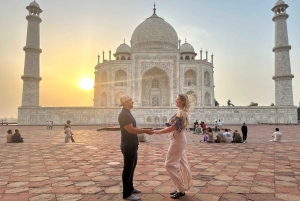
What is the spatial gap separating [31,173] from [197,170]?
9.34 ft

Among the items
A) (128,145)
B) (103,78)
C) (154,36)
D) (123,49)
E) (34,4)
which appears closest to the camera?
(128,145)

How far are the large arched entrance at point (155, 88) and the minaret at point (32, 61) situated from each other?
13389 mm

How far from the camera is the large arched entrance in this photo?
104ft

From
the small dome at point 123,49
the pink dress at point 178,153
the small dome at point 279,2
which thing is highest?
the small dome at point 279,2

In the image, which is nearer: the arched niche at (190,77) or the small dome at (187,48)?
the arched niche at (190,77)

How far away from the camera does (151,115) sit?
25.0 meters

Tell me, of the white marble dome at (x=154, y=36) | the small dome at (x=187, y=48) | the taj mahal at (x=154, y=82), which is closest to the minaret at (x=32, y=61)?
the taj mahal at (x=154, y=82)

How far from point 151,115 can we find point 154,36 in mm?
14393

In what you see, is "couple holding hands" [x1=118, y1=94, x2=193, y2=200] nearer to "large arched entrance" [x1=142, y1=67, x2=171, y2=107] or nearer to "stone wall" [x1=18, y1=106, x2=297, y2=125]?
"stone wall" [x1=18, y1=106, x2=297, y2=125]

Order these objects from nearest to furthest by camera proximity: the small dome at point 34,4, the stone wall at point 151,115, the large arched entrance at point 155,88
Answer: the stone wall at point 151,115 → the small dome at point 34,4 → the large arched entrance at point 155,88

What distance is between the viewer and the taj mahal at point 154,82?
2509 cm

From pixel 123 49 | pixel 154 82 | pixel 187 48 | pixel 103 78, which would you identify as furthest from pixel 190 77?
pixel 103 78

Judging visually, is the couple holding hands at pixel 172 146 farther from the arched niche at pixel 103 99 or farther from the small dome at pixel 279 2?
the arched niche at pixel 103 99

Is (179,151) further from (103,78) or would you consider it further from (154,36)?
(154,36)
